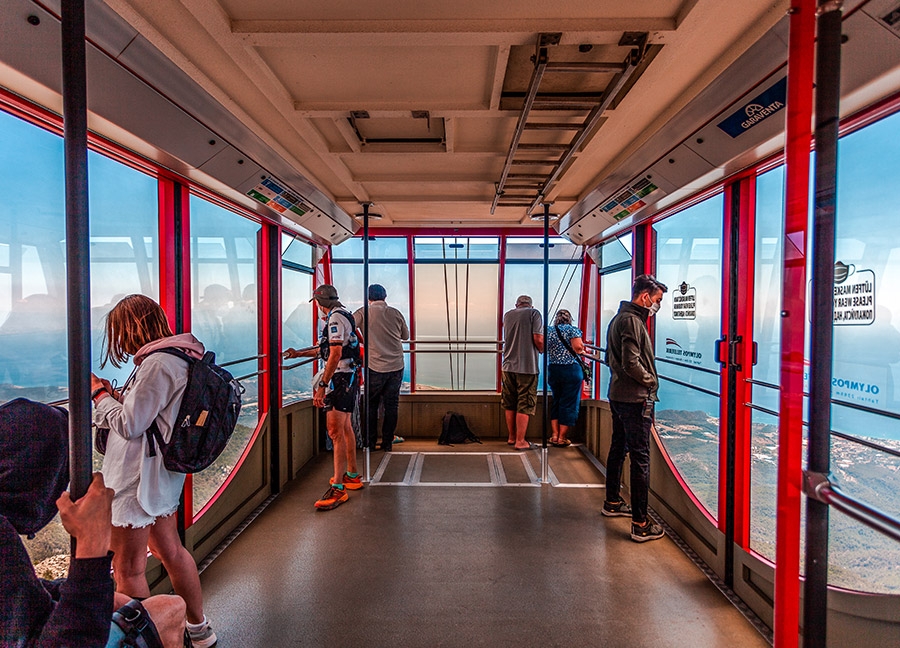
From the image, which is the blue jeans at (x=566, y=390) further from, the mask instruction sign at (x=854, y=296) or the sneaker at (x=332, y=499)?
the mask instruction sign at (x=854, y=296)

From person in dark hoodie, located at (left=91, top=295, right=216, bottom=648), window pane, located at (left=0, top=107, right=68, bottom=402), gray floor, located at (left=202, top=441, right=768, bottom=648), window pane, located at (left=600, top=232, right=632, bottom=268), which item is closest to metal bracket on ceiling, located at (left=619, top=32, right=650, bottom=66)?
person in dark hoodie, located at (left=91, top=295, right=216, bottom=648)

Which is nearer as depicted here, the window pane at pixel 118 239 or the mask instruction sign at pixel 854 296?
the mask instruction sign at pixel 854 296

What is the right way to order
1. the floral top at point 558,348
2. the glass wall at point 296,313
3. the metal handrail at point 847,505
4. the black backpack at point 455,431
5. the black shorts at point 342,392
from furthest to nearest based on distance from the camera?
1. the black backpack at point 455,431
2. the floral top at point 558,348
3. the glass wall at point 296,313
4. the black shorts at point 342,392
5. the metal handrail at point 847,505

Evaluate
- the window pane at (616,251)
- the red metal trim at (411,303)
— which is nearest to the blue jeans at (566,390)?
the window pane at (616,251)

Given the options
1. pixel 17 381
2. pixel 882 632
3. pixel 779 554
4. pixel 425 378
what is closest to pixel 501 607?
pixel 882 632

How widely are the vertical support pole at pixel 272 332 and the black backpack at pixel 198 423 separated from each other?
1976 millimetres

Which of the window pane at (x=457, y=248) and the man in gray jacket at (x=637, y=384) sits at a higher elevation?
the window pane at (x=457, y=248)

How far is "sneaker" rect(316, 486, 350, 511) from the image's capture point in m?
3.41

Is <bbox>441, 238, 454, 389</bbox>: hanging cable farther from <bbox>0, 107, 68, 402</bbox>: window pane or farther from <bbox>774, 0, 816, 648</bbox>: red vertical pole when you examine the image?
<bbox>774, 0, 816, 648</bbox>: red vertical pole

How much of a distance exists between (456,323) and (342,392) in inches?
99.4

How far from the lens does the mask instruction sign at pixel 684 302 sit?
120 inches

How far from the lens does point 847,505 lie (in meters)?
0.79

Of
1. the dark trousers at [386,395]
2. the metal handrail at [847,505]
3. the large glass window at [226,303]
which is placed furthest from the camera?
the dark trousers at [386,395]

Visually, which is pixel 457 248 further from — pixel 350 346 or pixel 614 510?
pixel 614 510
